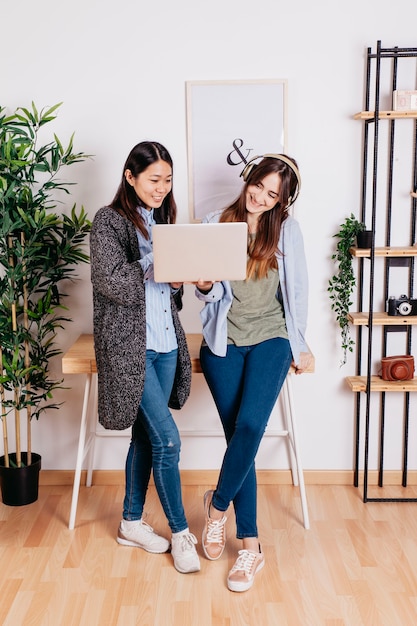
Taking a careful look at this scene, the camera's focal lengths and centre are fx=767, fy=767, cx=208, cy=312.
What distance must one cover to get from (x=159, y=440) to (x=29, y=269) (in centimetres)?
92

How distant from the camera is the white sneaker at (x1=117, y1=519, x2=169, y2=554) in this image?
2.76 m

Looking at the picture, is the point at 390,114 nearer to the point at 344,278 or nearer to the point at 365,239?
the point at 365,239

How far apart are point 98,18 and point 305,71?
2.79ft

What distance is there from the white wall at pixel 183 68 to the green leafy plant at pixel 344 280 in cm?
8

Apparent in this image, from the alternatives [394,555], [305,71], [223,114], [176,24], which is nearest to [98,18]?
[176,24]

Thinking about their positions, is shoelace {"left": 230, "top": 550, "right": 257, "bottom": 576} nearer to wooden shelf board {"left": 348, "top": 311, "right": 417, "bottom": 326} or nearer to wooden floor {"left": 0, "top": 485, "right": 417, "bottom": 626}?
wooden floor {"left": 0, "top": 485, "right": 417, "bottom": 626}

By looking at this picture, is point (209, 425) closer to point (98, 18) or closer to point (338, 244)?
point (338, 244)

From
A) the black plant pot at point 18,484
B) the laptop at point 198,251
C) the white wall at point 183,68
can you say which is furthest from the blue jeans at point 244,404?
the black plant pot at point 18,484

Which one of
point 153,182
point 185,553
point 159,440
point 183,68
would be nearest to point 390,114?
point 183,68

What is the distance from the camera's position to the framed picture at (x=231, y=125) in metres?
3.07

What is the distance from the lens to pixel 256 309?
2709 mm

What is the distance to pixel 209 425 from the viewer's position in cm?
336

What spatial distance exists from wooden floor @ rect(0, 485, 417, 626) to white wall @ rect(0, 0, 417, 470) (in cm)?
114

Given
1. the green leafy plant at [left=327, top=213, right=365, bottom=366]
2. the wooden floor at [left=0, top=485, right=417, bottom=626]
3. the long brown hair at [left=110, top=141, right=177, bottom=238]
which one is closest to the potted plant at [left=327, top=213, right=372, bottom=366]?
the green leafy plant at [left=327, top=213, right=365, bottom=366]
